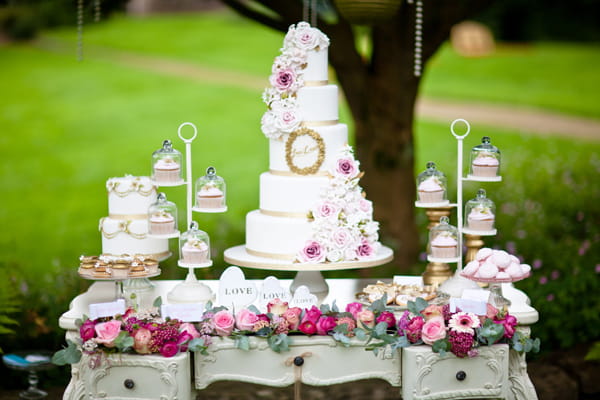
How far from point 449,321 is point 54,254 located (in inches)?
268

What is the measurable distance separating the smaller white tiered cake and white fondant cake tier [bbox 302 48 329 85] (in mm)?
948

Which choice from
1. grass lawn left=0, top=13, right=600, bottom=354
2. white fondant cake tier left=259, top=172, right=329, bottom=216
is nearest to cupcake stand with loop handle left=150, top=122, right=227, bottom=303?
white fondant cake tier left=259, top=172, right=329, bottom=216

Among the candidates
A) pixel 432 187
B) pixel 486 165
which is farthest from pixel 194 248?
pixel 486 165

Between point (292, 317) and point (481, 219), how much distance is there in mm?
1061

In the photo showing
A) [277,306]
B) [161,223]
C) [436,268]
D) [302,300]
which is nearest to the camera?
[277,306]

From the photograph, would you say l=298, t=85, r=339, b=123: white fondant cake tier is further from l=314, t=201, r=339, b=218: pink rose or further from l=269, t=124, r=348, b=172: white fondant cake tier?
l=314, t=201, r=339, b=218: pink rose

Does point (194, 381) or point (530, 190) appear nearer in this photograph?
point (194, 381)

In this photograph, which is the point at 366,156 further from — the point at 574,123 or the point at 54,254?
the point at 574,123

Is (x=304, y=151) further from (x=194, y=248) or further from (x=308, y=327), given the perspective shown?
(x=308, y=327)

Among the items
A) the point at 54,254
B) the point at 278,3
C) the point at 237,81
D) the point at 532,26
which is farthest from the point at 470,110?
the point at 278,3

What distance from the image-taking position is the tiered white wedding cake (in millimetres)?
4309

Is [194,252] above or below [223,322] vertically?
above

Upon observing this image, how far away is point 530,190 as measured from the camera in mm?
9477

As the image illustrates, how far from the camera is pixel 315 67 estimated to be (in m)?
4.39
